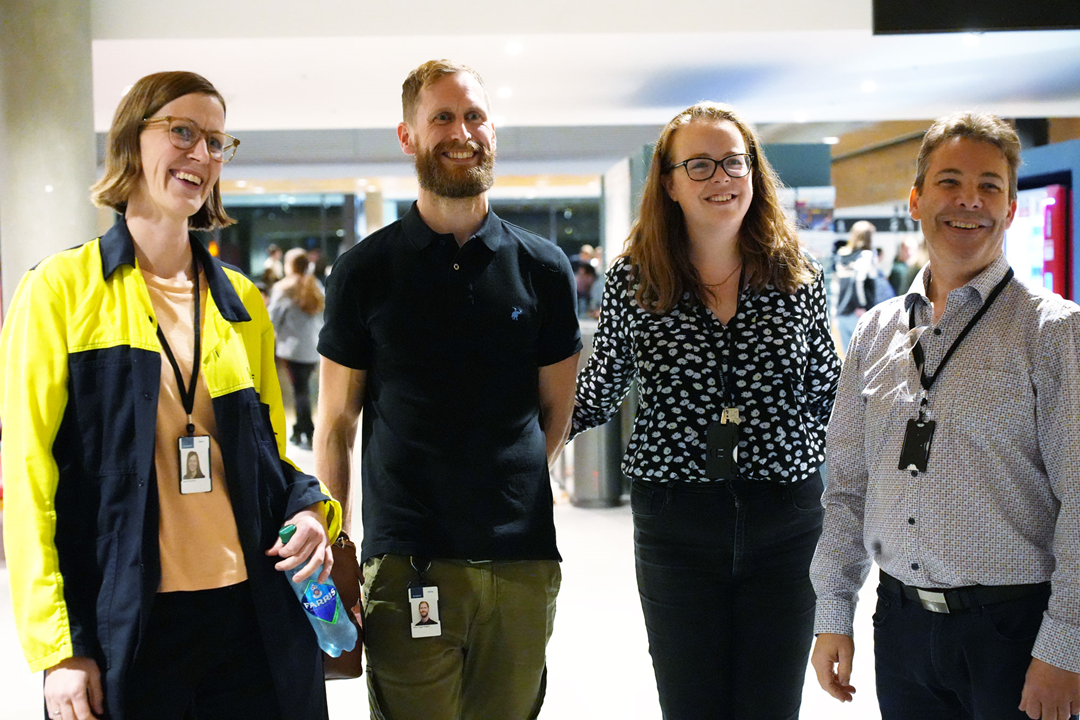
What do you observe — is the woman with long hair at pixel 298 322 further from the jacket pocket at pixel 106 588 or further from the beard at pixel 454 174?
the jacket pocket at pixel 106 588

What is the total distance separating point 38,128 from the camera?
5207 millimetres

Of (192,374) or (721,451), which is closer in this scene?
(192,374)

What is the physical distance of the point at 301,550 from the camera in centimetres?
167

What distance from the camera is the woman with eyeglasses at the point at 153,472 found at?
1447mm

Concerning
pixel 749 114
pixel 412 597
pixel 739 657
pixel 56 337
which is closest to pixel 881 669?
pixel 739 657

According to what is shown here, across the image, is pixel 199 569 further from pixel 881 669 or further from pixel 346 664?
pixel 881 669

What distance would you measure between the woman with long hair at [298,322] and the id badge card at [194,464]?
7.39 meters

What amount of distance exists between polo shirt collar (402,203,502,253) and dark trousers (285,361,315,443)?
280 inches

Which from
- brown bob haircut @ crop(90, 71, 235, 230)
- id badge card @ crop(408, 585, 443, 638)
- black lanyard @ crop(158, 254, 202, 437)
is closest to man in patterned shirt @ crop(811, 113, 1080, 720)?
id badge card @ crop(408, 585, 443, 638)

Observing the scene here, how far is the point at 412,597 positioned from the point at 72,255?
92 centimetres

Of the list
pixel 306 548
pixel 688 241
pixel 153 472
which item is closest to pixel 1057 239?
pixel 688 241

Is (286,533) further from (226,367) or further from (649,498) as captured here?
(649,498)

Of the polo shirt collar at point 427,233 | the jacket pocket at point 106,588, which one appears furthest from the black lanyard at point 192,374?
the polo shirt collar at point 427,233

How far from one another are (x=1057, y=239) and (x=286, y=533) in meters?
6.50
